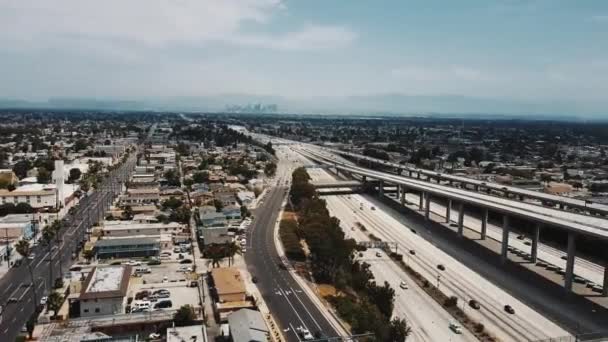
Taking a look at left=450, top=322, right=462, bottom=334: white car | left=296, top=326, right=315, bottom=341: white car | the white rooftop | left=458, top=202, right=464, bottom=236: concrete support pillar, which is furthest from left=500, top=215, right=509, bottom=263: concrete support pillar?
the white rooftop

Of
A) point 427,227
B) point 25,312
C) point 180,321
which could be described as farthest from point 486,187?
point 25,312

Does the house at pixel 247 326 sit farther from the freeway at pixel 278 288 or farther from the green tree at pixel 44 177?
the green tree at pixel 44 177

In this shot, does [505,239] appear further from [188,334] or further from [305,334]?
[188,334]

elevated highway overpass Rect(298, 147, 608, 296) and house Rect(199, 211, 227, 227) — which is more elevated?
elevated highway overpass Rect(298, 147, 608, 296)

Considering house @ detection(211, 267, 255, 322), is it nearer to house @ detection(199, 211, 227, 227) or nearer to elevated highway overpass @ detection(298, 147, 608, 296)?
house @ detection(199, 211, 227, 227)

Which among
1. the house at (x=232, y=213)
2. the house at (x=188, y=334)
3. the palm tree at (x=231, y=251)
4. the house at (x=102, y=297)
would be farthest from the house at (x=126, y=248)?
the house at (x=188, y=334)

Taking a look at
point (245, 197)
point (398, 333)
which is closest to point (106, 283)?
point (398, 333)

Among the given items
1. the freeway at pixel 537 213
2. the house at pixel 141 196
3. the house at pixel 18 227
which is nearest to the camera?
the freeway at pixel 537 213
